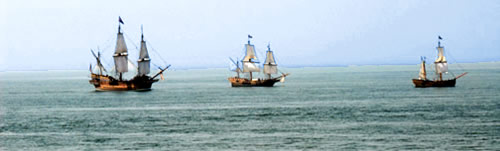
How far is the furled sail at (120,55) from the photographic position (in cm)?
14838

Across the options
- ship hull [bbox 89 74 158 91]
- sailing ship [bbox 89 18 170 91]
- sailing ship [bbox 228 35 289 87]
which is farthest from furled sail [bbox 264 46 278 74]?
ship hull [bbox 89 74 158 91]

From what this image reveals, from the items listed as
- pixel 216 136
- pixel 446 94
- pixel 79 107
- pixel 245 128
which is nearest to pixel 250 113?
pixel 245 128

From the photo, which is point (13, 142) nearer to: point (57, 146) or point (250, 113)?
point (57, 146)

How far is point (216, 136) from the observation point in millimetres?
55625

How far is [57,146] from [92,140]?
140 inches

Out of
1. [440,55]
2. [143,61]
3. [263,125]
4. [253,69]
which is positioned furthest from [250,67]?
[263,125]

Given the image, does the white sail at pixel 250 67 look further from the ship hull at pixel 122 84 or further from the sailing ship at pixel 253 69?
the ship hull at pixel 122 84

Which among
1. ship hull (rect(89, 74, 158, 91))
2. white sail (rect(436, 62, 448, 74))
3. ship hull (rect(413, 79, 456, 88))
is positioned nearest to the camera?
ship hull (rect(413, 79, 456, 88))

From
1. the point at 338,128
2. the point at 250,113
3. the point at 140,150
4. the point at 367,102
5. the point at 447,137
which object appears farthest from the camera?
the point at 367,102

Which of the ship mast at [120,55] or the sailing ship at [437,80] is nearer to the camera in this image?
the sailing ship at [437,80]

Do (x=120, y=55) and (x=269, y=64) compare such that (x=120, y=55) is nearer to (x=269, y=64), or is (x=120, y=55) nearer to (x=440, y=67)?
(x=269, y=64)

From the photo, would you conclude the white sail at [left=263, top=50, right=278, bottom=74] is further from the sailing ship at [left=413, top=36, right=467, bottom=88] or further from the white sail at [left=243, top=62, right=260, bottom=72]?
the sailing ship at [left=413, top=36, right=467, bottom=88]

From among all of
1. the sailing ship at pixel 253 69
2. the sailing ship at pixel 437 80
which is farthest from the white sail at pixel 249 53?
the sailing ship at pixel 437 80

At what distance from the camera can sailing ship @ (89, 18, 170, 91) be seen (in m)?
136
